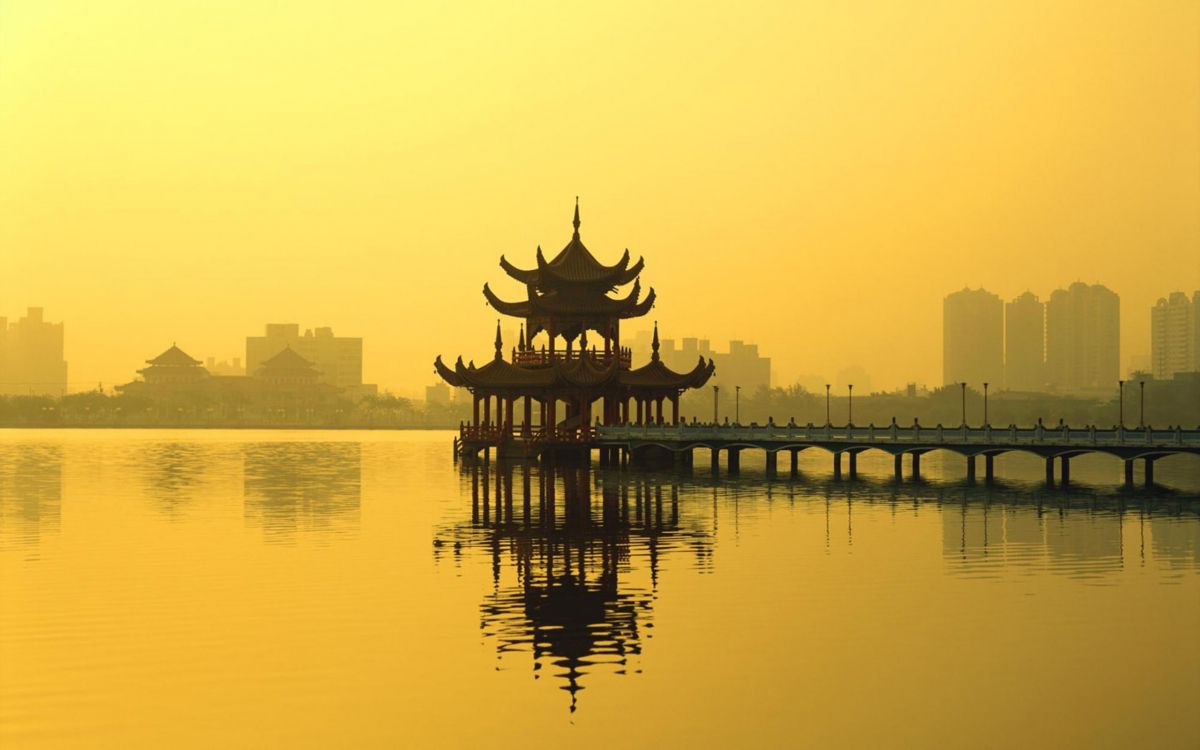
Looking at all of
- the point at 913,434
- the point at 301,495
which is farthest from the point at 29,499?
the point at 913,434

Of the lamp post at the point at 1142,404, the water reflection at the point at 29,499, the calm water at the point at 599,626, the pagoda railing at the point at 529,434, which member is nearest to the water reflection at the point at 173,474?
the water reflection at the point at 29,499

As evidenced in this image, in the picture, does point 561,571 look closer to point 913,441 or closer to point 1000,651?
point 1000,651

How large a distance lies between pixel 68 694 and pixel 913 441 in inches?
2137

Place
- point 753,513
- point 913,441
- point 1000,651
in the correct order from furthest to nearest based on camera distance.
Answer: point 913,441 → point 753,513 → point 1000,651

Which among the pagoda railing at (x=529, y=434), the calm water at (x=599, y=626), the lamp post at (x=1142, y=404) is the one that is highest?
the lamp post at (x=1142, y=404)

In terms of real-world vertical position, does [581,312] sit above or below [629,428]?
above

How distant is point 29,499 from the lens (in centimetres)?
5619

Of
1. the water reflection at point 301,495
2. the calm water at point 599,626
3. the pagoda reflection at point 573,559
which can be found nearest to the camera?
the calm water at point 599,626

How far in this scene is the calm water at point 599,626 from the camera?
18266 millimetres

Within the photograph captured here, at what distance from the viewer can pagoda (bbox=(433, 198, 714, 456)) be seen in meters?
76.1

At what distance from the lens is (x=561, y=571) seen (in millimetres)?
32312

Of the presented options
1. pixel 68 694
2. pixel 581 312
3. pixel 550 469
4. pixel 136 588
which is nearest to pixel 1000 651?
pixel 68 694

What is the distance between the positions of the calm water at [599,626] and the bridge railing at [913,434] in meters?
14.2

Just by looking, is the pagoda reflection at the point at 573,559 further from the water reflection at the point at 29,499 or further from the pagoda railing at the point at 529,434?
the water reflection at the point at 29,499
